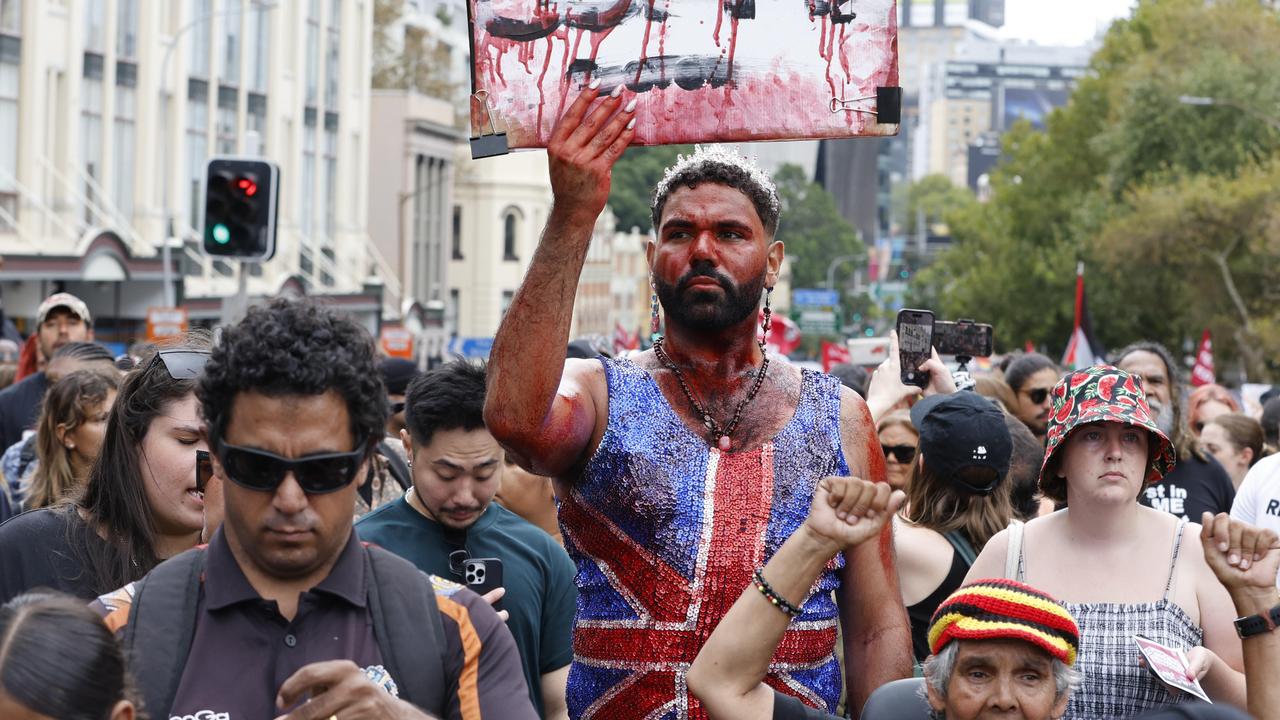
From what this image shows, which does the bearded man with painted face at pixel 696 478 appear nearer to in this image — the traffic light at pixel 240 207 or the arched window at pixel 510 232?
the traffic light at pixel 240 207

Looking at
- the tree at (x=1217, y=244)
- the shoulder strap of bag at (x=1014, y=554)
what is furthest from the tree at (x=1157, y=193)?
the shoulder strap of bag at (x=1014, y=554)

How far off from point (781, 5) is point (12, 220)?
98.7 feet

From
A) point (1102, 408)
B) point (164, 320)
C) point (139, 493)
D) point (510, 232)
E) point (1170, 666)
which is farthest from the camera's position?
point (510, 232)

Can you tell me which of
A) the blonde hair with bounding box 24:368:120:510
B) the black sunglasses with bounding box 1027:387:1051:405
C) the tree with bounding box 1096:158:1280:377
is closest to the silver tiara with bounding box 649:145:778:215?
the blonde hair with bounding box 24:368:120:510

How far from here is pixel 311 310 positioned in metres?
3.21

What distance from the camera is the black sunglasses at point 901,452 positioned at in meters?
7.11

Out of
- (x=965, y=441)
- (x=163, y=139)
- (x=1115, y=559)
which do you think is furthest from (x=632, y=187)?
(x=1115, y=559)

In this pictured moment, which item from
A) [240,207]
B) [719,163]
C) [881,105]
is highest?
[240,207]

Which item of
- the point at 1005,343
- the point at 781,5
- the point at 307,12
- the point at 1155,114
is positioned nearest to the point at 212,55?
the point at 307,12

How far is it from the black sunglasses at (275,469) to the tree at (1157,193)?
37.8m

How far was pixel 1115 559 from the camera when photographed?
4.82 meters

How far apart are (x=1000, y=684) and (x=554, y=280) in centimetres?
136

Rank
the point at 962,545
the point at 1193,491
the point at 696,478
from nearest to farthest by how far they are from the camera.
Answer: the point at 696,478
the point at 962,545
the point at 1193,491

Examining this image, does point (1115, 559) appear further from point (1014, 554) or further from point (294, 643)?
point (294, 643)
